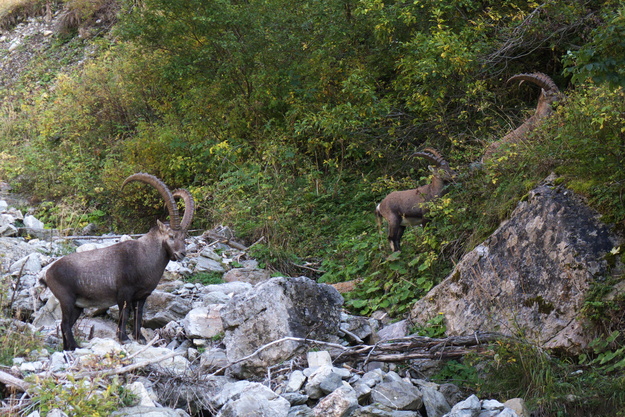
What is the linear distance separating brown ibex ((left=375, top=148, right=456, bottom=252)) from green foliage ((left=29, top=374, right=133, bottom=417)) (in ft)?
17.5

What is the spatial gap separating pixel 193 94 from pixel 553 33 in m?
7.34

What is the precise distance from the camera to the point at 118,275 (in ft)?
25.8

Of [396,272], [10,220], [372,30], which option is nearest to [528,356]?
[396,272]

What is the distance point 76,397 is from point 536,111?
7.76m

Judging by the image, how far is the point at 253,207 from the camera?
12.9 m

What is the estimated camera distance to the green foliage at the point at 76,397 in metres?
5.08

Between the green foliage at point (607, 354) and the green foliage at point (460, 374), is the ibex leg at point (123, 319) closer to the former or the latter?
the green foliage at point (460, 374)

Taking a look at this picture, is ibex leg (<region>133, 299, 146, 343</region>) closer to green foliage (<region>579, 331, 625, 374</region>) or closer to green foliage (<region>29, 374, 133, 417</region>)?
green foliage (<region>29, 374, 133, 417</region>)

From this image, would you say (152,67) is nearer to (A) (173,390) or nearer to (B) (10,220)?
(B) (10,220)

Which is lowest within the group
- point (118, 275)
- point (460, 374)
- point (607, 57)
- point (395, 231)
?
point (395, 231)

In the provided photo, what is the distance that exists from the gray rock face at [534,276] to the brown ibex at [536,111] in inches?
61.7

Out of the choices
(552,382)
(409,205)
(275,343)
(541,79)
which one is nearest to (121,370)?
(275,343)

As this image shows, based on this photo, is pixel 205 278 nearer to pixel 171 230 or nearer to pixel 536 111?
pixel 171 230

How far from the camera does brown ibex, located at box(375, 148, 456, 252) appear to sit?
10.0 m
